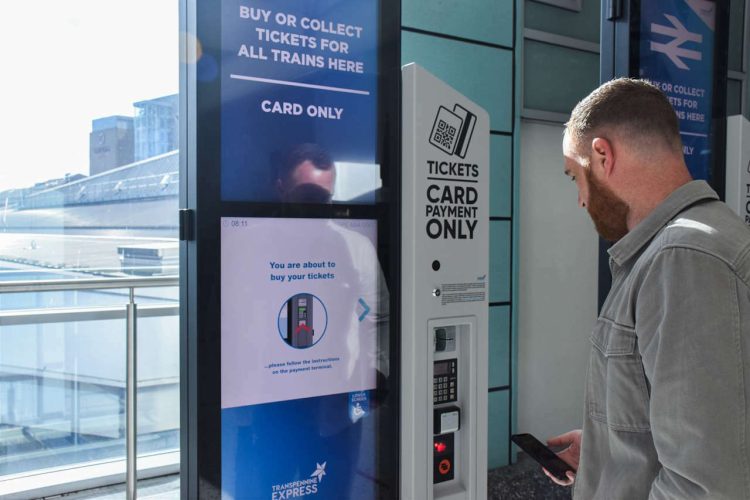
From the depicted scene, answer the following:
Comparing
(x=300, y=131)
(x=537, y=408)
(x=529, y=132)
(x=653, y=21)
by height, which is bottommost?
(x=537, y=408)

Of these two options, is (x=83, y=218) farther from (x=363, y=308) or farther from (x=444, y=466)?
(x=444, y=466)

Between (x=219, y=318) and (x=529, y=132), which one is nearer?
(x=219, y=318)

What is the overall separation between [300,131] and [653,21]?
1718 millimetres

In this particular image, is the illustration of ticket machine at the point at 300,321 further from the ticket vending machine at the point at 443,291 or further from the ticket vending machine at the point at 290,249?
the ticket vending machine at the point at 443,291

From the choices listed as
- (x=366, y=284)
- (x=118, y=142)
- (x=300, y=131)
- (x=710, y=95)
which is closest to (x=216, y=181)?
(x=300, y=131)

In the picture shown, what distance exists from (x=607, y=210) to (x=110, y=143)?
2.79 metres

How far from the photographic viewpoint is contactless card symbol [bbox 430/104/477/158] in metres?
2.06

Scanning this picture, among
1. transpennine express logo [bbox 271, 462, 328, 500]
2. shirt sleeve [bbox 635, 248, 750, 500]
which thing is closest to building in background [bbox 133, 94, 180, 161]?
transpennine express logo [bbox 271, 462, 328, 500]

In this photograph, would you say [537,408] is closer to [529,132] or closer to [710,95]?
[529,132]

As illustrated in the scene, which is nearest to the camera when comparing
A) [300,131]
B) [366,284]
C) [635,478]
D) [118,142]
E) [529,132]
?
[635,478]

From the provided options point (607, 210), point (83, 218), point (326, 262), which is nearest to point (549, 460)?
point (607, 210)

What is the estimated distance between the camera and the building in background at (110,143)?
→ 10.5ft

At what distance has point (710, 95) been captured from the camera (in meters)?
3.03

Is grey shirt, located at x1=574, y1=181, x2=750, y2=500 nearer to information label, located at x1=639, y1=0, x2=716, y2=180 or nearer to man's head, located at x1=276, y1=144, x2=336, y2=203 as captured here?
man's head, located at x1=276, y1=144, x2=336, y2=203
